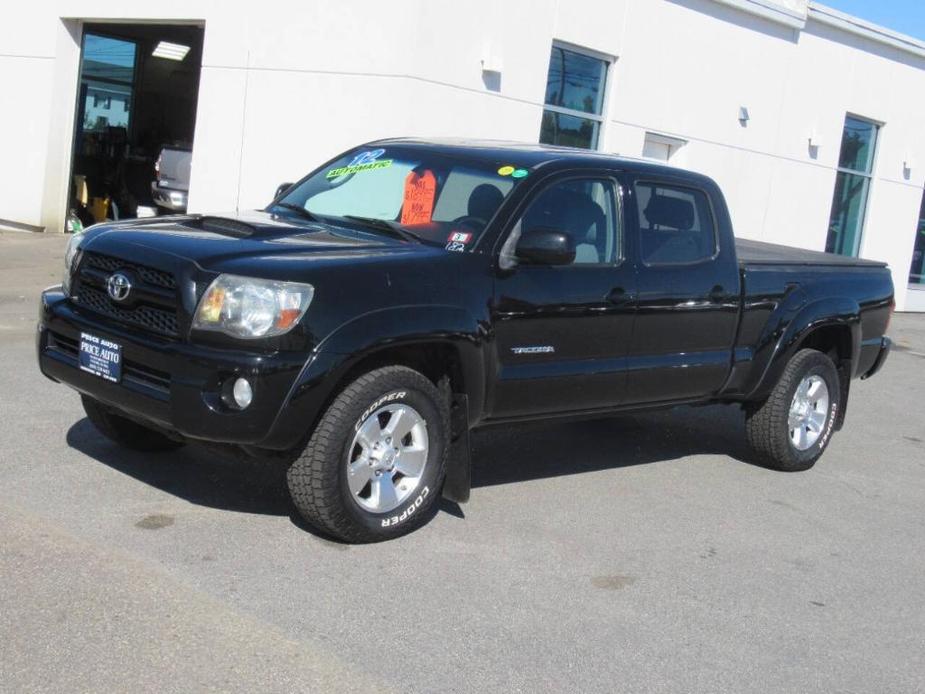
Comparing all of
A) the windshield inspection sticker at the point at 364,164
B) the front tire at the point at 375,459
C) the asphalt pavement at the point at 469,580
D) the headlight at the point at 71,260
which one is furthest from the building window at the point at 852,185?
the headlight at the point at 71,260

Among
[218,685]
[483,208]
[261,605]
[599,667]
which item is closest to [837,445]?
[483,208]

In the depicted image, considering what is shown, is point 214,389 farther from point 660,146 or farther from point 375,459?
point 660,146

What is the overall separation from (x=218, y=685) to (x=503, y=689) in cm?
93

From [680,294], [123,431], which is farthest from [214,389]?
[680,294]

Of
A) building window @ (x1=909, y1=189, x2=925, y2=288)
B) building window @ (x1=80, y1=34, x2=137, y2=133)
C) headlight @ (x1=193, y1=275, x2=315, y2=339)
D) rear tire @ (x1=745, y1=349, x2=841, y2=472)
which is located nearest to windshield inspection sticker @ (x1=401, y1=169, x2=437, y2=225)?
headlight @ (x1=193, y1=275, x2=315, y2=339)

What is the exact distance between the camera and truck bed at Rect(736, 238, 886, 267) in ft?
23.3

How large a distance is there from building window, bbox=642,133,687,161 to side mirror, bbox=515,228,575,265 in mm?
10709

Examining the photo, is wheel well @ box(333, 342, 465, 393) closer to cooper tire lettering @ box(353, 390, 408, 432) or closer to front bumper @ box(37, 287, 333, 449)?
cooper tire lettering @ box(353, 390, 408, 432)

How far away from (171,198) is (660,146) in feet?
21.7

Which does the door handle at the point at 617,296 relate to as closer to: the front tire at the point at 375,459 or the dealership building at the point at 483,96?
the front tire at the point at 375,459

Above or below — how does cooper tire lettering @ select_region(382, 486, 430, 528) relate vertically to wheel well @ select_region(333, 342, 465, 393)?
below

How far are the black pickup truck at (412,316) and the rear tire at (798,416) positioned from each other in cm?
4

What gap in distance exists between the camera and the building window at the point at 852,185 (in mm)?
19234

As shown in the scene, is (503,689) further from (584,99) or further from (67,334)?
(584,99)
